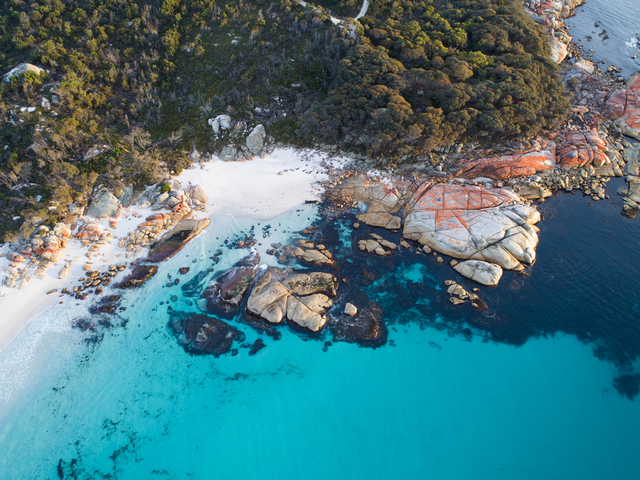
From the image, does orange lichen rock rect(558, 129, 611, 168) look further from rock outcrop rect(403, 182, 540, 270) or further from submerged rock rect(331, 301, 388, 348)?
submerged rock rect(331, 301, 388, 348)

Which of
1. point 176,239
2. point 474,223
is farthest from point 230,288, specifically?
point 474,223

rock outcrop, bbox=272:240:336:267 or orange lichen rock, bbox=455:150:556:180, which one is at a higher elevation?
orange lichen rock, bbox=455:150:556:180

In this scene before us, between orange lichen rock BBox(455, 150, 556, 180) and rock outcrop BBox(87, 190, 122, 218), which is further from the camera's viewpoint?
orange lichen rock BBox(455, 150, 556, 180)

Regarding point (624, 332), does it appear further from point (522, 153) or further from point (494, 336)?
point (522, 153)

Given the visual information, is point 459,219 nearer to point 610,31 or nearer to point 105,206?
point 105,206

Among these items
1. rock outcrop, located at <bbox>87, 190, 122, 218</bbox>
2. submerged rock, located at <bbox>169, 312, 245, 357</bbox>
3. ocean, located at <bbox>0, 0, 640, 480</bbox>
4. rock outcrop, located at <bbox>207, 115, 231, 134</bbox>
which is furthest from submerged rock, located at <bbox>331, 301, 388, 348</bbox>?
rock outcrop, located at <bbox>207, 115, 231, 134</bbox>

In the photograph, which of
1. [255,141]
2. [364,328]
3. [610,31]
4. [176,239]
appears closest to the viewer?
[364,328]

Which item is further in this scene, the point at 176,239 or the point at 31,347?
the point at 176,239
